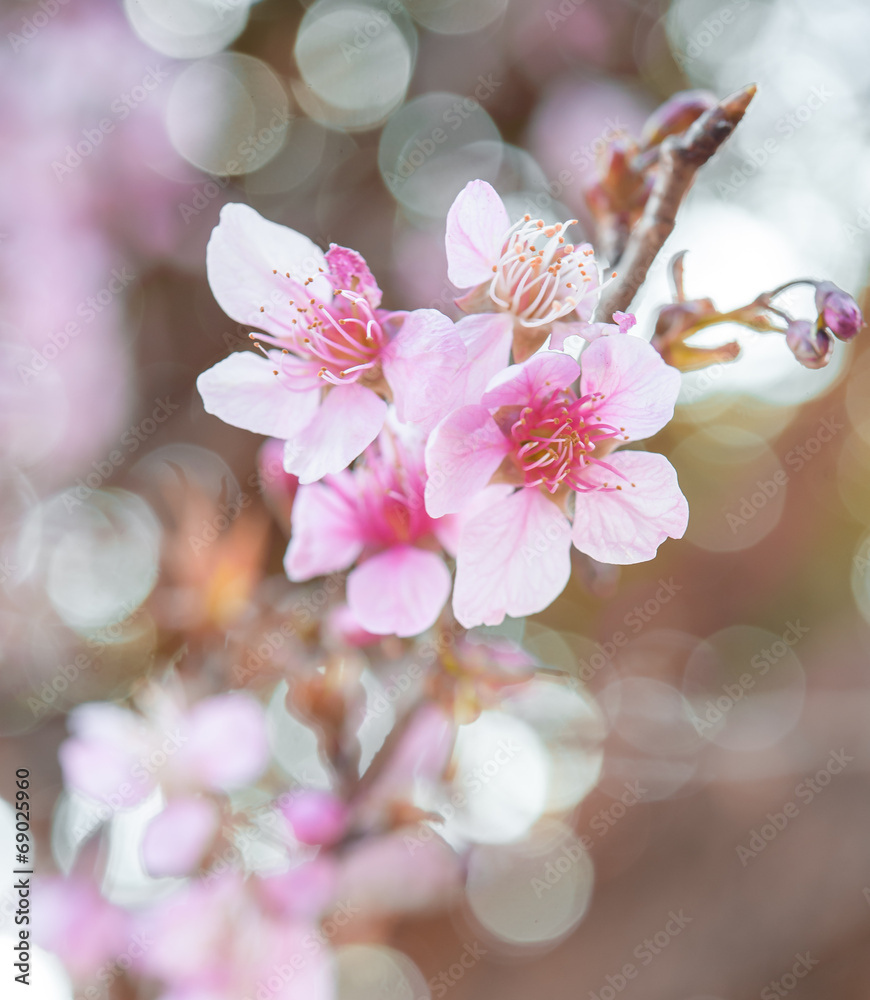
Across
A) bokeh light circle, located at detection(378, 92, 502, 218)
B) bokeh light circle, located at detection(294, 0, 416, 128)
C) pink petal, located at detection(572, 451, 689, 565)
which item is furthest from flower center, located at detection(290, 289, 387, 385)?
bokeh light circle, located at detection(294, 0, 416, 128)

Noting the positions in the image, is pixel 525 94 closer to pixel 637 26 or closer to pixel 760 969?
pixel 637 26

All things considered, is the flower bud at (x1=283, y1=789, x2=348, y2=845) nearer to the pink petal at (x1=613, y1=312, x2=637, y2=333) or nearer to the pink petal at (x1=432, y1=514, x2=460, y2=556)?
the pink petal at (x1=432, y1=514, x2=460, y2=556)

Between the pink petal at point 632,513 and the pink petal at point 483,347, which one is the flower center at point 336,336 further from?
the pink petal at point 632,513

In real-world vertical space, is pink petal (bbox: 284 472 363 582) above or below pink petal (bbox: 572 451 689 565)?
below

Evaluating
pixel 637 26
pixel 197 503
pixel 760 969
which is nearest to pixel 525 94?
pixel 637 26

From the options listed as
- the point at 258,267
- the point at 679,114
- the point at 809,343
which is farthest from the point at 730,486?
the point at 258,267

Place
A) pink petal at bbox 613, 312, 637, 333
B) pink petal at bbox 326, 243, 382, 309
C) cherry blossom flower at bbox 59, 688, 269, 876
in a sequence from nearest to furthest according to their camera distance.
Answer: pink petal at bbox 613, 312, 637, 333
pink petal at bbox 326, 243, 382, 309
cherry blossom flower at bbox 59, 688, 269, 876
